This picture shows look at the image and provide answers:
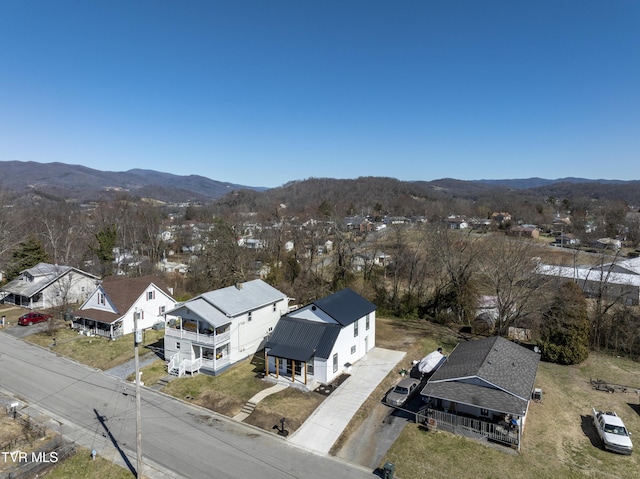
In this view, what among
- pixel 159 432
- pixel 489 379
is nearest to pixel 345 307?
pixel 489 379

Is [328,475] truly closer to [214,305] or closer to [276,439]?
[276,439]

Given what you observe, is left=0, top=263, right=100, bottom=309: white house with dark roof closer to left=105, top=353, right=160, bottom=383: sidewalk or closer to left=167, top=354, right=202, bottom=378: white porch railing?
left=105, top=353, right=160, bottom=383: sidewalk

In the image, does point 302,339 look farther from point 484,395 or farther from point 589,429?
point 589,429

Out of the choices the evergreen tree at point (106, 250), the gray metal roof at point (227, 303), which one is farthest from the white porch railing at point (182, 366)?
the evergreen tree at point (106, 250)

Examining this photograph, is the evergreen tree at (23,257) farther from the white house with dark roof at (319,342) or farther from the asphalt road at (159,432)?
the white house with dark roof at (319,342)

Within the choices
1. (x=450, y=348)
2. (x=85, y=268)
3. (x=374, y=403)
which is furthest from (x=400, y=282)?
(x=85, y=268)
